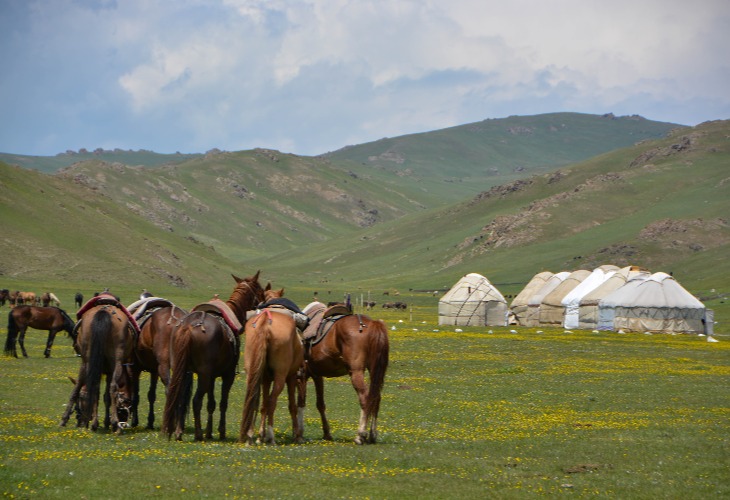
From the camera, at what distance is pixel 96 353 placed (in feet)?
51.4

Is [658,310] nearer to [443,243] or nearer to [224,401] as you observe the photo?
[224,401]

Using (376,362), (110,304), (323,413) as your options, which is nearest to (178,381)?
(110,304)

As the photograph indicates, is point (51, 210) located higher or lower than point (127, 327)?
higher

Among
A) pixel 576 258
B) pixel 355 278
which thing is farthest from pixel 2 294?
pixel 355 278

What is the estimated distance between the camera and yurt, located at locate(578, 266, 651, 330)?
64.4 m

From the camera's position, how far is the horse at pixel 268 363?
48.2 feet

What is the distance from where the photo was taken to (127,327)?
16406mm

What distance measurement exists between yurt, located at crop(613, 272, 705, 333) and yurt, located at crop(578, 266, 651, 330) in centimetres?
236

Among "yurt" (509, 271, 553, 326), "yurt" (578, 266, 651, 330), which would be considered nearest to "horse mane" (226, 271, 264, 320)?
"yurt" (578, 266, 651, 330)

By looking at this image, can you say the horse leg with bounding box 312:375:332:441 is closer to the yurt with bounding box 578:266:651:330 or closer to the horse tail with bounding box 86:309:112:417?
the horse tail with bounding box 86:309:112:417

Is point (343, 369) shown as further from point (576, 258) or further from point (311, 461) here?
point (576, 258)

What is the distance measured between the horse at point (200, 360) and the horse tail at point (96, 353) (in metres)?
1.42

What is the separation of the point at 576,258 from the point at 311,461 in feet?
454

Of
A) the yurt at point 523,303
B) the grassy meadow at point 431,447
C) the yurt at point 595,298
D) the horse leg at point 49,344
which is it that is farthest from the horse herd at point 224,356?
the yurt at point 523,303
